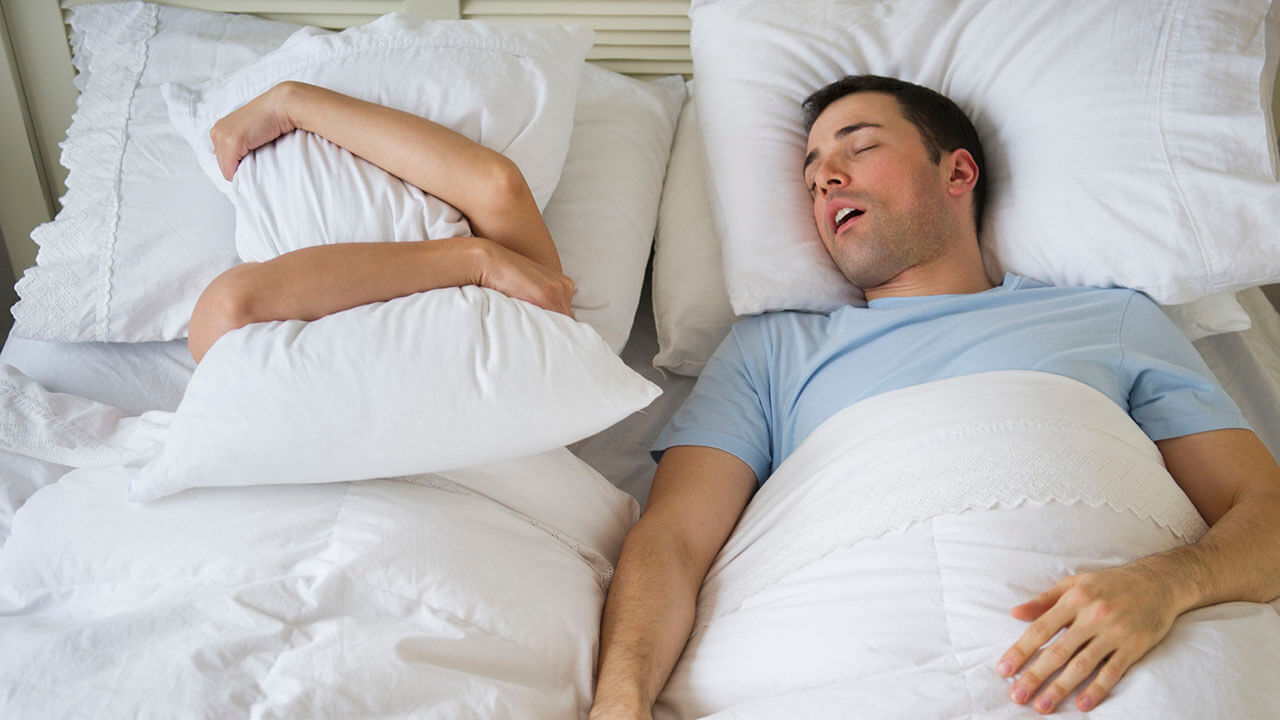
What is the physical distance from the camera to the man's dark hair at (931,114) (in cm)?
138

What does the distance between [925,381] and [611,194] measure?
1.90 feet

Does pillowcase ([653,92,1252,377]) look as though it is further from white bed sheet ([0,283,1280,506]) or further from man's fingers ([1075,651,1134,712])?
man's fingers ([1075,651,1134,712])

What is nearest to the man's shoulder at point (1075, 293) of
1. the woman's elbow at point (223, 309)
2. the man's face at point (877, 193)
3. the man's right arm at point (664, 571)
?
the man's face at point (877, 193)

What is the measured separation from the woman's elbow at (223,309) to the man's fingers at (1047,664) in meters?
0.88

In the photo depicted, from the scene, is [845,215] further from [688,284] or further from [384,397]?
[384,397]

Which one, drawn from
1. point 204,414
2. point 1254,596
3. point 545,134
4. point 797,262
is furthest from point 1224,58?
point 204,414

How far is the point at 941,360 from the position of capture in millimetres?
1210

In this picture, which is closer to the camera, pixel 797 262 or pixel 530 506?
pixel 530 506

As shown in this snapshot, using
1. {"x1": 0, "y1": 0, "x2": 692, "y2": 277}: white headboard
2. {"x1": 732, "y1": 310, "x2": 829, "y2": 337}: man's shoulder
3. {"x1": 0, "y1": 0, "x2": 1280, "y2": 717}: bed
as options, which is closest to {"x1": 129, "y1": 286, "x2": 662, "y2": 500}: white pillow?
{"x1": 0, "y1": 0, "x2": 1280, "y2": 717}: bed

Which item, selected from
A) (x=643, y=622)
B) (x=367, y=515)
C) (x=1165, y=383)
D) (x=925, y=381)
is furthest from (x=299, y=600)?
(x=1165, y=383)

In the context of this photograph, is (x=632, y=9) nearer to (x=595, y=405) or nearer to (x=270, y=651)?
(x=595, y=405)

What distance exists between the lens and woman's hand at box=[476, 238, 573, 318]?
110cm

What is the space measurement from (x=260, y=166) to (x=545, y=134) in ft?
1.27

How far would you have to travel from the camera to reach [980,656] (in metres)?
0.85
